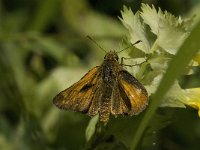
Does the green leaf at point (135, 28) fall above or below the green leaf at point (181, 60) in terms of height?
above

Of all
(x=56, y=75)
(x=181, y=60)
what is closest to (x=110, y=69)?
(x=181, y=60)

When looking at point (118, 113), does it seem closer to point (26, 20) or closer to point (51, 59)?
point (51, 59)

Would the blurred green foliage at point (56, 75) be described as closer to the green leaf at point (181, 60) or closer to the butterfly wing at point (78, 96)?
the butterfly wing at point (78, 96)

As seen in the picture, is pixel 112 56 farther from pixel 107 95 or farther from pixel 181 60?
pixel 181 60

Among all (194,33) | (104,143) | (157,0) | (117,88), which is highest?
(157,0)

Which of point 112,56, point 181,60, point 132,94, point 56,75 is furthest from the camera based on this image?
point 56,75

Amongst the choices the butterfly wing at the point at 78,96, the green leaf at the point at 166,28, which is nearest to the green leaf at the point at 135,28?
the green leaf at the point at 166,28

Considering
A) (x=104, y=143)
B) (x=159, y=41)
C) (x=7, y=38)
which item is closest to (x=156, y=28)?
(x=159, y=41)
